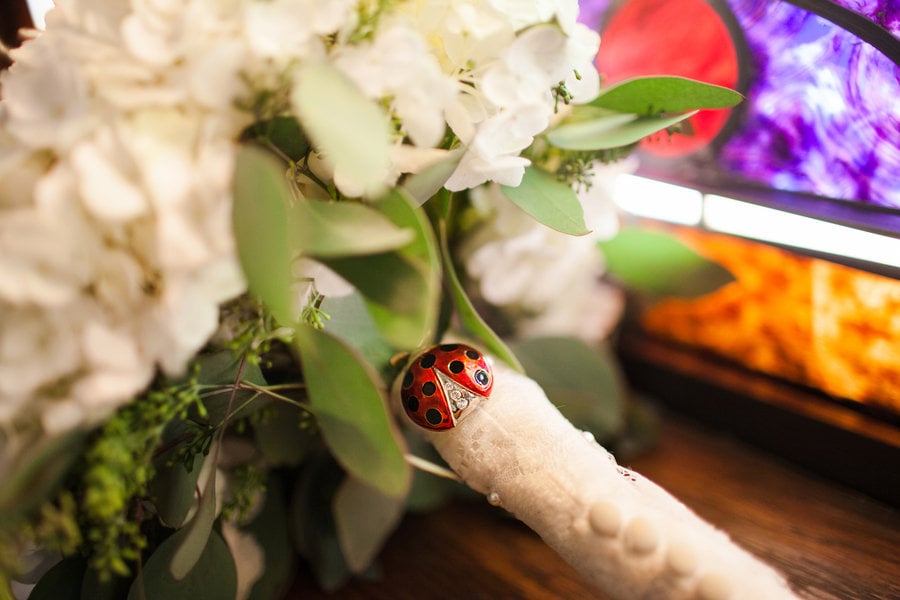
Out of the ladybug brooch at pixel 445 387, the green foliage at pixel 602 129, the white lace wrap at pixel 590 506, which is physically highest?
the green foliage at pixel 602 129

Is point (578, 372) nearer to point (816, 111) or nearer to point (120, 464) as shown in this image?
point (816, 111)

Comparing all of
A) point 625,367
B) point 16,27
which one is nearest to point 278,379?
point 16,27

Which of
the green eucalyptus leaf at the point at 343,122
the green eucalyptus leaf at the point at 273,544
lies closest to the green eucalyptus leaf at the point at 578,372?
the green eucalyptus leaf at the point at 273,544

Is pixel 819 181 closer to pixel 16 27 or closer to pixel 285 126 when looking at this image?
pixel 285 126

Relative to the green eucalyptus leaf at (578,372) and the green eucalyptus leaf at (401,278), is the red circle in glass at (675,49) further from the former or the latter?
the green eucalyptus leaf at (401,278)

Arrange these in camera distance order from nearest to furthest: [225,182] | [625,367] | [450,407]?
[225,182]
[450,407]
[625,367]

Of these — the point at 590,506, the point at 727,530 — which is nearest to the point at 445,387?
the point at 590,506
